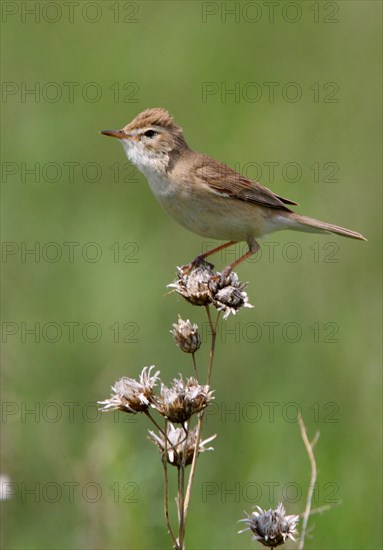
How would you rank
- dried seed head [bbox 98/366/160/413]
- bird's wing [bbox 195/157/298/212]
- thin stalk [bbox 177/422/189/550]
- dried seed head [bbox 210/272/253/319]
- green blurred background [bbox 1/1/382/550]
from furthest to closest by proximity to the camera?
green blurred background [bbox 1/1/382/550], bird's wing [bbox 195/157/298/212], dried seed head [bbox 210/272/253/319], dried seed head [bbox 98/366/160/413], thin stalk [bbox 177/422/189/550]

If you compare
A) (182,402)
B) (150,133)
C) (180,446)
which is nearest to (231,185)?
(150,133)

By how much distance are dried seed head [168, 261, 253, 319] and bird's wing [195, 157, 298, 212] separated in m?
1.92

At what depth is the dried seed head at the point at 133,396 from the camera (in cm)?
390

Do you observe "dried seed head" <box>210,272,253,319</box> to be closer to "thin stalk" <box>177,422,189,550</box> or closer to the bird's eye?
"thin stalk" <box>177,422,189,550</box>

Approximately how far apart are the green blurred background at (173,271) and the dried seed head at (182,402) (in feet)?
6.52

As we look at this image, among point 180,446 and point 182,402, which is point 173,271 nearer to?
point 180,446

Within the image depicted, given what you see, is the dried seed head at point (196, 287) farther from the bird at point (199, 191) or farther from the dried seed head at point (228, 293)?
the bird at point (199, 191)

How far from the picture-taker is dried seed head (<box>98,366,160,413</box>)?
390cm

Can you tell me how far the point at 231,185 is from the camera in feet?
21.0

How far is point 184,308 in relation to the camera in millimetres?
8609

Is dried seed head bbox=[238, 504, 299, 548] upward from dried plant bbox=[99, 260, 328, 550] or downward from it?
downward

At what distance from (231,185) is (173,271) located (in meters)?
2.70

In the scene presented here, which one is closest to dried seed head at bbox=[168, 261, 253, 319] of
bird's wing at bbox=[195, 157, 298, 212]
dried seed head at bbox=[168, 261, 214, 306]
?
dried seed head at bbox=[168, 261, 214, 306]

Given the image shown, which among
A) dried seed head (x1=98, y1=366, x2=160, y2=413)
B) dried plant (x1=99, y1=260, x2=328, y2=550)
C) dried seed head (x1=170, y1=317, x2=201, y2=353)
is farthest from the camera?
dried seed head (x1=170, y1=317, x2=201, y2=353)
